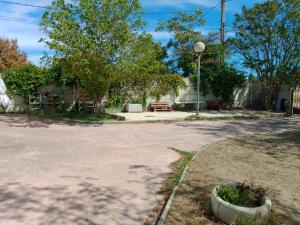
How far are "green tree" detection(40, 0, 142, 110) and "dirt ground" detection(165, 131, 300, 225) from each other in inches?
255

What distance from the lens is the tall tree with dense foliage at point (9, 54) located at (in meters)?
Answer: 37.4

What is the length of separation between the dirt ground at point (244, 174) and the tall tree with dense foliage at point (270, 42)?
11.7 meters

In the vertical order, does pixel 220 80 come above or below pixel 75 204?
above

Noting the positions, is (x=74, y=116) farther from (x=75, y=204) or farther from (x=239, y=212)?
(x=239, y=212)

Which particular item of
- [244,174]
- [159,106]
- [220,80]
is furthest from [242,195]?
[220,80]

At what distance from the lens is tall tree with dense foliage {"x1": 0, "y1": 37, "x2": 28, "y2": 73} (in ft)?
123

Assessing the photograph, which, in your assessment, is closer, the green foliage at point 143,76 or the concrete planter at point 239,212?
the concrete planter at point 239,212

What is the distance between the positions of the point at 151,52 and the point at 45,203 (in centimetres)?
1236

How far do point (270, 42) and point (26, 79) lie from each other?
1431 cm

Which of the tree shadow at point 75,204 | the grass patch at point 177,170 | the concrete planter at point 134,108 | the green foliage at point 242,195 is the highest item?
the concrete planter at point 134,108

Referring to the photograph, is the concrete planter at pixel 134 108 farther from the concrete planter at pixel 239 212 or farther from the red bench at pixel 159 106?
the concrete planter at pixel 239 212

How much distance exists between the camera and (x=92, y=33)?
14.6 m

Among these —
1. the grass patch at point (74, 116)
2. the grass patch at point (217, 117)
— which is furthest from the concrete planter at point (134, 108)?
the grass patch at point (217, 117)

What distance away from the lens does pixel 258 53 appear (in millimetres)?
22328
